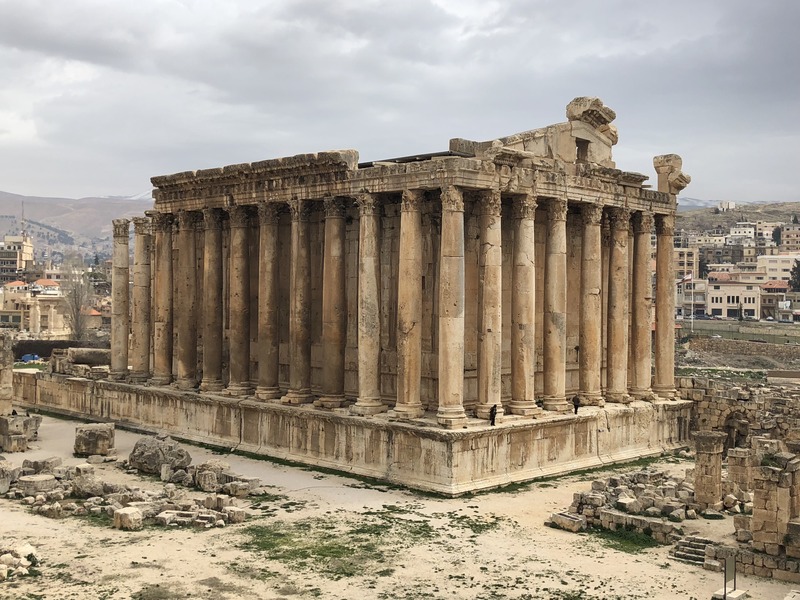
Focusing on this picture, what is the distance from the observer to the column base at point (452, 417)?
2433 cm

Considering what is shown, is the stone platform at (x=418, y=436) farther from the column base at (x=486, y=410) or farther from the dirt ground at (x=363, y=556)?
the dirt ground at (x=363, y=556)

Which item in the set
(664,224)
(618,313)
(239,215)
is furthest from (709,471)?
(239,215)

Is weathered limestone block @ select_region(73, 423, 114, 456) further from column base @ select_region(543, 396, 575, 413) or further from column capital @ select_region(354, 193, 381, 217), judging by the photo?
column base @ select_region(543, 396, 575, 413)

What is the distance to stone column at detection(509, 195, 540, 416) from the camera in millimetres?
26797

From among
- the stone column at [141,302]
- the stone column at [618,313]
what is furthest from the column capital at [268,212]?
the stone column at [618,313]

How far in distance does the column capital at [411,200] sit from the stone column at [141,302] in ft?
56.6

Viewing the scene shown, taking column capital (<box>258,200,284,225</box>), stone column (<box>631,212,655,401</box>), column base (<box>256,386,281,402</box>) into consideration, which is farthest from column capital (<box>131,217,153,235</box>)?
stone column (<box>631,212,655,401</box>)

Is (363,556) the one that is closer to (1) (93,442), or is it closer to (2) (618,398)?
(2) (618,398)

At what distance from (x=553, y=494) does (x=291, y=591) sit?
1016 centimetres

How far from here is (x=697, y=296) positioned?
12556 centimetres

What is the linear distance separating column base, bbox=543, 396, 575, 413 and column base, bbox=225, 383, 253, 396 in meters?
11.2

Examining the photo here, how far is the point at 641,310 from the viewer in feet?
108

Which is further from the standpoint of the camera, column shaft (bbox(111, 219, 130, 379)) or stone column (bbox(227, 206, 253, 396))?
column shaft (bbox(111, 219, 130, 379))

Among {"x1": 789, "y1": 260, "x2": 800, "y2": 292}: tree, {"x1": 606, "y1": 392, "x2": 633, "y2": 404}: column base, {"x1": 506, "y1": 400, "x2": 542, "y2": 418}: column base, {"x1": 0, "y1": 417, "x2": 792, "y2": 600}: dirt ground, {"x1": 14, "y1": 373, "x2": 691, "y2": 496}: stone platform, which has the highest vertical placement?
{"x1": 789, "y1": 260, "x2": 800, "y2": 292}: tree
